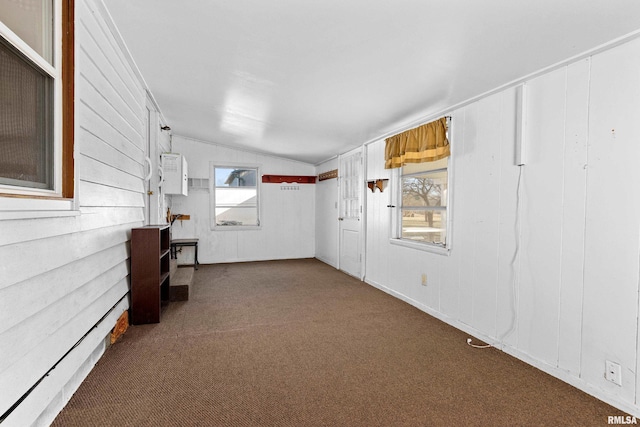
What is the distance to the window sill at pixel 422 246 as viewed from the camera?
356 centimetres

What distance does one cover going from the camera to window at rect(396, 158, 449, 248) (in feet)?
12.2

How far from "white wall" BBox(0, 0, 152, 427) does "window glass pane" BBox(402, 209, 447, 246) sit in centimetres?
331

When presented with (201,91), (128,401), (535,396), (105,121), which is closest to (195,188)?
(201,91)

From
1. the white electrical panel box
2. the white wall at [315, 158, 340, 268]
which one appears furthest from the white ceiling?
the white wall at [315, 158, 340, 268]

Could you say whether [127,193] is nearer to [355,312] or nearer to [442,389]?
[355,312]

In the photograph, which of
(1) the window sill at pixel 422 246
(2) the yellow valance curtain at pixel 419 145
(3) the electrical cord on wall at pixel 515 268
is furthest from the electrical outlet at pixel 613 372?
(2) the yellow valance curtain at pixel 419 145

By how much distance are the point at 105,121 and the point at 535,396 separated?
12.2 feet

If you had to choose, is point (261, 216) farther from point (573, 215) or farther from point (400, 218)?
point (573, 215)

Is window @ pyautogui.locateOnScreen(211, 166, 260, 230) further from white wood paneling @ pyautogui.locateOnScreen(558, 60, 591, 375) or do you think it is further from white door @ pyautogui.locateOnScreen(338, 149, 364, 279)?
white wood paneling @ pyautogui.locateOnScreen(558, 60, 591, 375)

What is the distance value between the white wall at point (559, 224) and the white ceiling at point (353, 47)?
289 mm

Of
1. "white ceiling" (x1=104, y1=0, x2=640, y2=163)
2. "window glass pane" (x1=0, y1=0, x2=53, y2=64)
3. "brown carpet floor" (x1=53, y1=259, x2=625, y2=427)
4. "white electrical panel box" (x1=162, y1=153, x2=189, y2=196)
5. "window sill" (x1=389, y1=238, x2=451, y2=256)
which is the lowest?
"brown carpet floor" (x1=53, y1=259, x2=625, y2=427)

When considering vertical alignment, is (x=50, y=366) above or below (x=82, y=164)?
below

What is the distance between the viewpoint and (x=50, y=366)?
5.77 feet

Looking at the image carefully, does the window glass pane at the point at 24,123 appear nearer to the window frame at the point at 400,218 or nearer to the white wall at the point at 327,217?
the window frame at the point at 400,218
